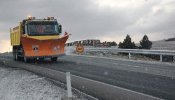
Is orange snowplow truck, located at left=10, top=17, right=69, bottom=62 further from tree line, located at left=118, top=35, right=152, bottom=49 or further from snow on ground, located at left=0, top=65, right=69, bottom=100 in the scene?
tree line, located at left=118, top=35, right=152, bottom=49

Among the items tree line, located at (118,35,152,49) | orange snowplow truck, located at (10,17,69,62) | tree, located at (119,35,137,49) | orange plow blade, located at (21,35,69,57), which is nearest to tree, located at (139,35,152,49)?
tree line, located at (118,35,152,49)

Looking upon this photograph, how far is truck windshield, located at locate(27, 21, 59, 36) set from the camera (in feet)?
90.4

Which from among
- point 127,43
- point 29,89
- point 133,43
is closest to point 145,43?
point 133,43

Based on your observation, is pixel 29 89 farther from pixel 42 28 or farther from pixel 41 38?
pixel 42 28

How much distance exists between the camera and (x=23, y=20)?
28531 mm

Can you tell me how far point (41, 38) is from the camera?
90.0 feet

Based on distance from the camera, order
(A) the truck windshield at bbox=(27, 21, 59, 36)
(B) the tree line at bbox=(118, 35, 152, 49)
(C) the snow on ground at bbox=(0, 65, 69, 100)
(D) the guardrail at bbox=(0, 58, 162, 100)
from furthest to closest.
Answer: (B) the tree line at bbox=(118, 35, 152, 49) < (A) the truck windshield at bbox=(27, 21, 59, 36) < (C) the snow on ground at bbox=(0, 65, 69, 100) < (D) the guardrail at bbox=(0, 58, 162, 100)

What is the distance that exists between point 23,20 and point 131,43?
Result: 20972 mm

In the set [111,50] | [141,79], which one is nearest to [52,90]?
[141,79]

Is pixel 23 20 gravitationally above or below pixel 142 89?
above

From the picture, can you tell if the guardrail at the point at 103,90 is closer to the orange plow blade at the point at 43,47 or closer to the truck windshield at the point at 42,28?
the orange plow blade at the point at 43,47

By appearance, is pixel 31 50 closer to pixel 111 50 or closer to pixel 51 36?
pixel 51 36

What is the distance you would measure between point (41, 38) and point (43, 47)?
26.3 inches

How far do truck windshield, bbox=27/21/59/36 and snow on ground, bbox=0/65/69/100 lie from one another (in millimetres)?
9671
